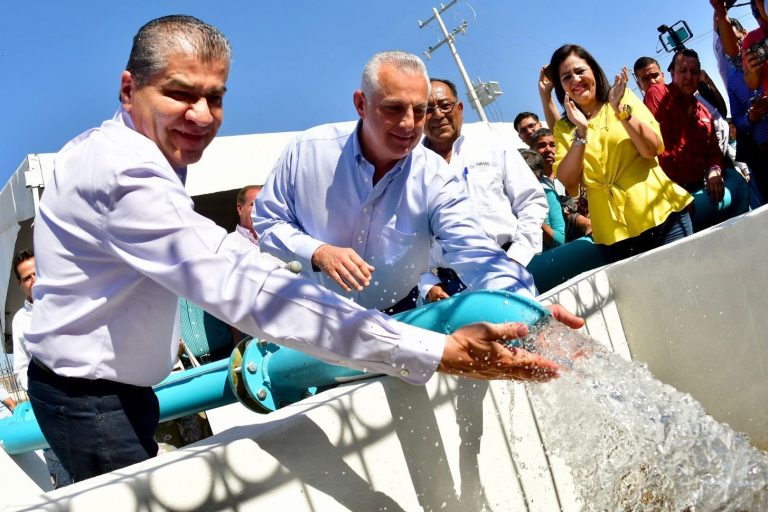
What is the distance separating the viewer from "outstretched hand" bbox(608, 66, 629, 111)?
3.96m

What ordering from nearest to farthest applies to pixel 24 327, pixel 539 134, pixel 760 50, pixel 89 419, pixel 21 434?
pixel 89 419, pixel 21 434, pixel 760 50, pixel 24 327, pixel 539 134

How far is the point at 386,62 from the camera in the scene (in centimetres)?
288

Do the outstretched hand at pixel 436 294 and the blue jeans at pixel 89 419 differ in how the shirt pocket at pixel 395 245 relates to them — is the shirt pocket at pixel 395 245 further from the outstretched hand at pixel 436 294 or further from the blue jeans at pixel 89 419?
the blue jeans at pixel 89 419

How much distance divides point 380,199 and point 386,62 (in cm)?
55

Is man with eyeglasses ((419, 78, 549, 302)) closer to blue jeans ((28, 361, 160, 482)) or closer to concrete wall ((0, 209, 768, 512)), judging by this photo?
concrete wall ((0, 209, 768, 512))

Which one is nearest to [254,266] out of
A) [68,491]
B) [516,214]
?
[68,491]

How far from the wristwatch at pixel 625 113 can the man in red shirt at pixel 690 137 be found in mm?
1214

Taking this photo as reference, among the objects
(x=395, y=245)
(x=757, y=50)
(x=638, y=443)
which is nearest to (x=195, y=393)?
(x=395, y=245)

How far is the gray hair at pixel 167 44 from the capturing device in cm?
170

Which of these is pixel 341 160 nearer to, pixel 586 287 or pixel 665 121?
pixel 586 287

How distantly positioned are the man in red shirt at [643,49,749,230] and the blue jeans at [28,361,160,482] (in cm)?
425

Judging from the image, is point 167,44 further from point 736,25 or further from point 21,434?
point 736,25

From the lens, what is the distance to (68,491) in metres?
1.33

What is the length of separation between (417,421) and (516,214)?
250 cm
